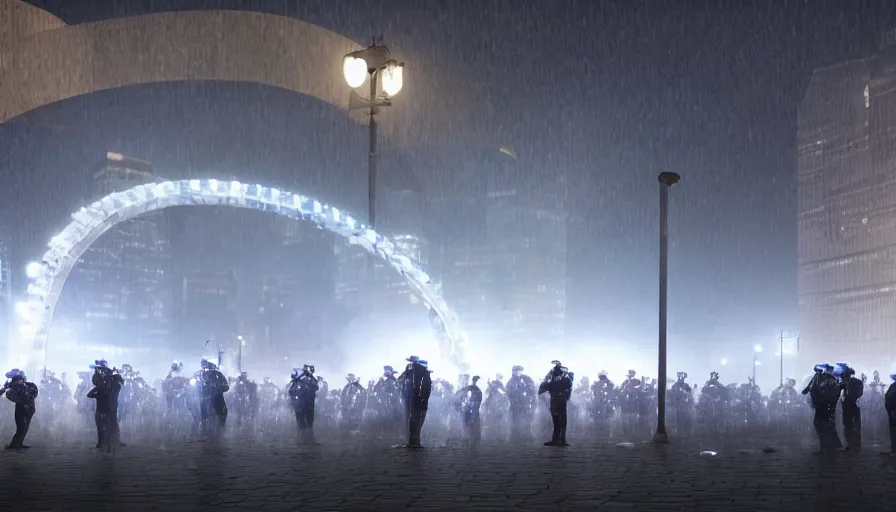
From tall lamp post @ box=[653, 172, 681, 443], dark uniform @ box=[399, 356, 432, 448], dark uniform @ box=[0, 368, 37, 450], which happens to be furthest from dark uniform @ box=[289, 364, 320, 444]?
tall lamp post @ box=[653, 172, 681, 443]

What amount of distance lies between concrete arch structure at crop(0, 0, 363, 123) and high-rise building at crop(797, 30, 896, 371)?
80.0 meters

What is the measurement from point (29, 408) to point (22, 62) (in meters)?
14.8

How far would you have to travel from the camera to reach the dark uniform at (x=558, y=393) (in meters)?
19.8

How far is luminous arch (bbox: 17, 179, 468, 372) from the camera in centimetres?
3616

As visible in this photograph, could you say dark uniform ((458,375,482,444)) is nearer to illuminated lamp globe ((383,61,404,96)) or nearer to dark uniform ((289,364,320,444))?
dark uniform ((289,364,320,444))

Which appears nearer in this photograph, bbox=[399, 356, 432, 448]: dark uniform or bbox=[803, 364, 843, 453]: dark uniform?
bbox=[803, 364, 843, 453]: dark uniform

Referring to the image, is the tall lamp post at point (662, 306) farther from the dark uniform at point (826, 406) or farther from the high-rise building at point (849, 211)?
the high-rise building at point (849, 211)

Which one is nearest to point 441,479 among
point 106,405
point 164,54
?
point 106,405

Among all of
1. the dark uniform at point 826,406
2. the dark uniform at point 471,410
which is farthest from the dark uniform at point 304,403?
the dark uniform at point 826,406

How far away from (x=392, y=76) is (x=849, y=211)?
310ft

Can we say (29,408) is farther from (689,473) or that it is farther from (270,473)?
(689,473)

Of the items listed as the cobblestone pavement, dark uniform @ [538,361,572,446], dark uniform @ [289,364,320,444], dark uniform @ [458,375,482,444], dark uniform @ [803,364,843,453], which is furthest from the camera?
dark uniform @ [458,375,482,444]

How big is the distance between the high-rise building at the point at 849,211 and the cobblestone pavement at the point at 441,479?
8919 centimetres

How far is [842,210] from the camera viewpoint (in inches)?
4392
